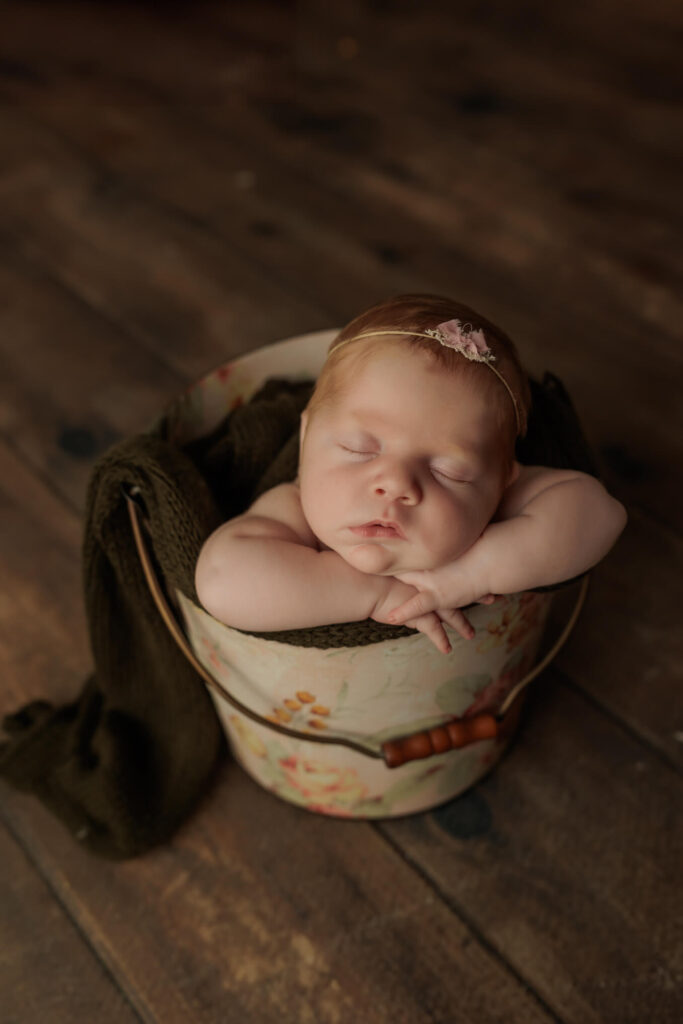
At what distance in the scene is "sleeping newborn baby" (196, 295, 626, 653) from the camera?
1.89 ft

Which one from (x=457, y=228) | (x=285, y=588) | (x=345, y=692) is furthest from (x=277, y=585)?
(x=457, y=228)

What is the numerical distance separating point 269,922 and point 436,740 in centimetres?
21

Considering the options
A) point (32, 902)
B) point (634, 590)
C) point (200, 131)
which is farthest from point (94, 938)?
point (200, 131)

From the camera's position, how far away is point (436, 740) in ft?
2.28

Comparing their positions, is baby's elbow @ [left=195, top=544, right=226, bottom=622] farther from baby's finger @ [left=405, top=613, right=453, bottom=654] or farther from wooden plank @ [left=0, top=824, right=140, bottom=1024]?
wooden plank @ [left=0, top=824, right=140, bottom=1024]

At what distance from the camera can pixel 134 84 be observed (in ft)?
5.84

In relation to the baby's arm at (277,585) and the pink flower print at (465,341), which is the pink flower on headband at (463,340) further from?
the baby's arm at (277,585)

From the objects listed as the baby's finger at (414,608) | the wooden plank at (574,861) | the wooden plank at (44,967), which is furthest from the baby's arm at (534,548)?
the wooden plank at (44,967)

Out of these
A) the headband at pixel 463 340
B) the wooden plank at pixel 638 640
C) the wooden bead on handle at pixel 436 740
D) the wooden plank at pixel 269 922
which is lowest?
the wooden plank at pixel 269 922

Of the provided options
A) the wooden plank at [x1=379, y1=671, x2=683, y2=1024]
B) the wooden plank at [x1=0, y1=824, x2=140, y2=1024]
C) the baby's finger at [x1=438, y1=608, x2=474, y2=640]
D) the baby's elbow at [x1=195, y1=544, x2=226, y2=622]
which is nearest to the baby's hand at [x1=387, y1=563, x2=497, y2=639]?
the baby's finger at [x1=438, y1=608, x2=474, y2=640]

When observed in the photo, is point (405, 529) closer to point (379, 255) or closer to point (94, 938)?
point (94, 938)

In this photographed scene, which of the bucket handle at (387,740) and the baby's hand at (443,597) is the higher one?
the baby's hand at (443,597)

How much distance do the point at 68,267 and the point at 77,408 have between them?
315 millimetres

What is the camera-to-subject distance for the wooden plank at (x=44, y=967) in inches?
27.5
